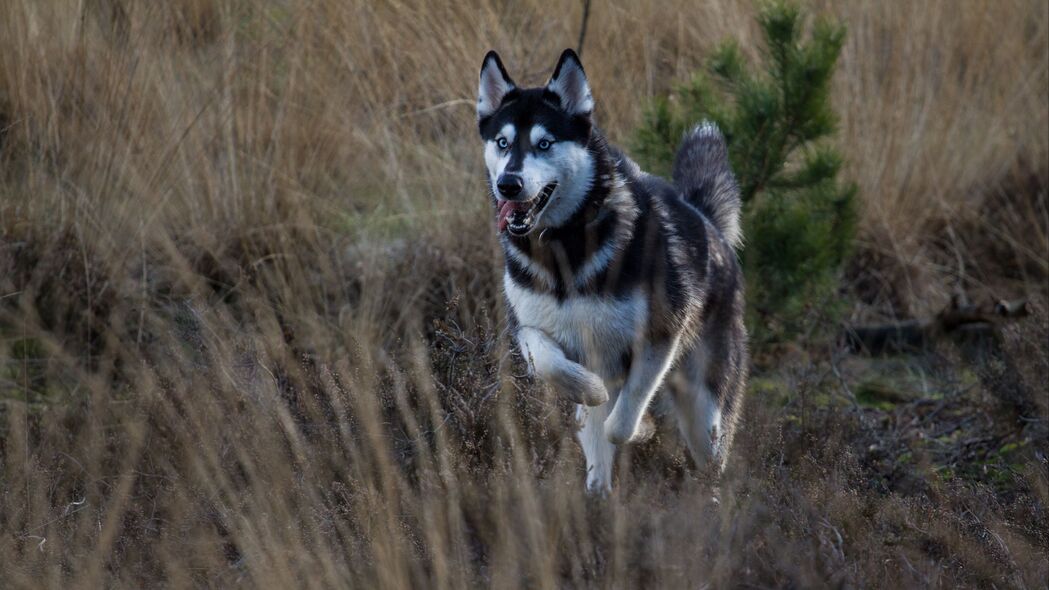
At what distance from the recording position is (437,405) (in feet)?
13.5

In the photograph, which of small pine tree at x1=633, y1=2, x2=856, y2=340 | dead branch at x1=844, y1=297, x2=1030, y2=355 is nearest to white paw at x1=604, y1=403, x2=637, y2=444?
small pine tree at x1=633, y1=2, x2=856, y2=340

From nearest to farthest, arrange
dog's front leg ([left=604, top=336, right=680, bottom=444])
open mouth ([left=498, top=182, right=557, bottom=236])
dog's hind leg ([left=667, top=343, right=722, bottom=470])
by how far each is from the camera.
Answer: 1. open mouth ([left=498, top=182, right=557, bottom=236])
2. dog's front leg ([left=604, top=336, right=680, bottom=444])
3. dog's hind leg ([left=667, top=343, right=722, bottom=470])

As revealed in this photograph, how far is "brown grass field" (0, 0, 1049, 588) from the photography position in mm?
3441

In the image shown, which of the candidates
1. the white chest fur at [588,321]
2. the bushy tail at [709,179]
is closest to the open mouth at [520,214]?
the white chest fur at [588,321]

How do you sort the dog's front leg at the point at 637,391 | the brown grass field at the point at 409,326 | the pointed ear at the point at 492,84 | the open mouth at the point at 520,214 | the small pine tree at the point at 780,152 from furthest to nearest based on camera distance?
the small pine tree at the point at 780,152, the pointed ear at the point at 492,84, the dog's front leg at the point at 637,391, the open mouth at the point at 520,214, the brown grass field at the point at 409,326

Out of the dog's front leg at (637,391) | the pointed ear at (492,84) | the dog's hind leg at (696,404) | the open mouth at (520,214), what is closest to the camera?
the open mouth at (520,214)

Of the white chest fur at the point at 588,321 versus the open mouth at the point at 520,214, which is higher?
the open mouth at the point at 520,214

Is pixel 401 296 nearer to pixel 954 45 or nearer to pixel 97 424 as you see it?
pixel 97 424

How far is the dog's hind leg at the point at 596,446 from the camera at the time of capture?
181 inches

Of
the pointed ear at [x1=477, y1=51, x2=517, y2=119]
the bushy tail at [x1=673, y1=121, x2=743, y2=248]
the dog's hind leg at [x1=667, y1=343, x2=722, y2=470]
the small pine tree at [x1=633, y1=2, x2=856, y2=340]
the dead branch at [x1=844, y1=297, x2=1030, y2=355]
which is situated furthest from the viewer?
the dead branch at [x1=844, y1=297, x2=1030, y2=355]

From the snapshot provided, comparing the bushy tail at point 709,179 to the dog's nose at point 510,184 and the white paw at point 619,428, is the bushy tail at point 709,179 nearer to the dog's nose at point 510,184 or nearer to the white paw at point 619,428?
the white paw at point 619,428

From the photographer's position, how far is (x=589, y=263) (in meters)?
4.36

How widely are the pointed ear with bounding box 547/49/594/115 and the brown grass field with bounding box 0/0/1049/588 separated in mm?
835

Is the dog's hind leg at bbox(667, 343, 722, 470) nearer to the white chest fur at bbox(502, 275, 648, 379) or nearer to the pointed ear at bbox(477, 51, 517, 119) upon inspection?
the white chest fur at bbox(502, 275, 648, 379)
